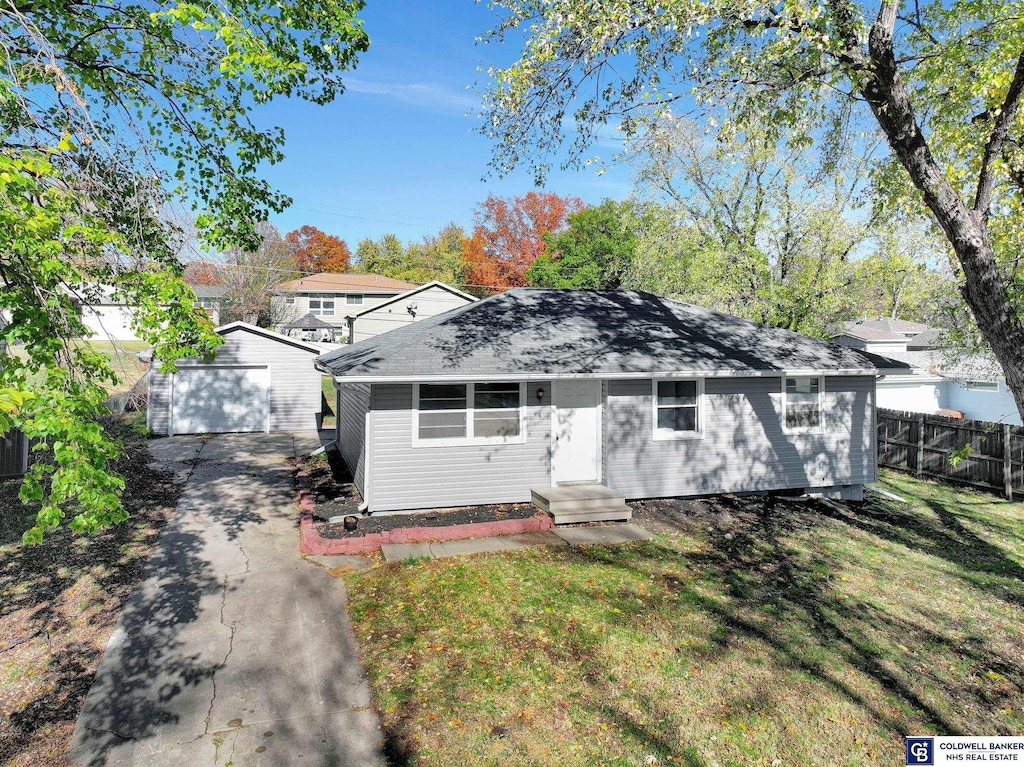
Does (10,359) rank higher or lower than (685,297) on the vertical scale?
lower

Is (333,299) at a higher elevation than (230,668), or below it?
higher

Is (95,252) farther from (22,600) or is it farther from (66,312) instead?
(22,600)

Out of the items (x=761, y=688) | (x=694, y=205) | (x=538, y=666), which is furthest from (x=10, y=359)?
(x=694, y=205)

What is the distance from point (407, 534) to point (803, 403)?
838cm

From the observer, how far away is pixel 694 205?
18.5m

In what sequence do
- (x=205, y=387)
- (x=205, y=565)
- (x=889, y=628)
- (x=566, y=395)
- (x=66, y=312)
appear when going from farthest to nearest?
(x=205, y=387) → (x=566, y=395) → (x=205, y=565) → (x=889, y=628) → (x=66, y=312)

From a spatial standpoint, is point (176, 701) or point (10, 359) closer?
point (10, 359)

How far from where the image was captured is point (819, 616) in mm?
6660

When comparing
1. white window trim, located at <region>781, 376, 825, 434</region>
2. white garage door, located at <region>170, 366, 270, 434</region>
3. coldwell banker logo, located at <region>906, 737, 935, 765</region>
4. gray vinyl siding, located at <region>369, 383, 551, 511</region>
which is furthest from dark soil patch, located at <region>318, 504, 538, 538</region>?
white garage door, located at <region>170, 366, 270, 434</region>

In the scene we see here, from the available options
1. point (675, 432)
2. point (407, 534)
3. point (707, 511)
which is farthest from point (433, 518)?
point (707, 511)

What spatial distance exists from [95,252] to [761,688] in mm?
7215

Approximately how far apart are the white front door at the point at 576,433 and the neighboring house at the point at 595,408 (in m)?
0.03

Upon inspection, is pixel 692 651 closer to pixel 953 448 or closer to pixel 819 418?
pixel 819 418

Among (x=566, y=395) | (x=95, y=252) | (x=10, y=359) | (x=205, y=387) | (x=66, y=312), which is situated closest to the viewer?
(x=10, y=359)
